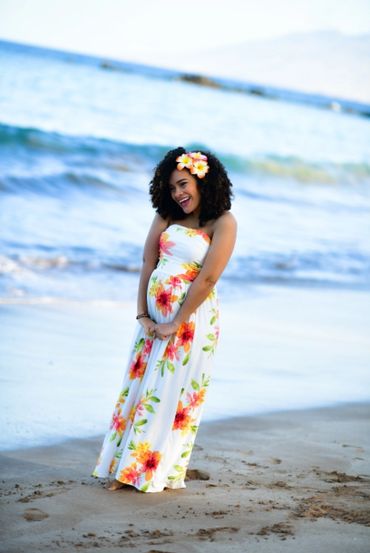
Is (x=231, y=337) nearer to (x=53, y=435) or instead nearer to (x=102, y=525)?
(x=53, y=435)

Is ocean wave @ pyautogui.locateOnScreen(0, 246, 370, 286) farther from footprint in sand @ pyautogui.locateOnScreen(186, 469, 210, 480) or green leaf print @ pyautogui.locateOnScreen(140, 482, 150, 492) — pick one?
green leaf print @ pyautogui.locateOnScreen(140, 482, 150, 492)

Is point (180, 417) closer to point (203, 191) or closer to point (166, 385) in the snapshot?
point (166, 385)

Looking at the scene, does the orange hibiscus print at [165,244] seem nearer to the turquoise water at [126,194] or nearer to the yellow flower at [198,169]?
the yellow flower at [198,169]

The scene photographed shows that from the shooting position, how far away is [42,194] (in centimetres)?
1631

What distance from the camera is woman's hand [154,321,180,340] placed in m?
4.34

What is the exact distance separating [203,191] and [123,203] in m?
12.9

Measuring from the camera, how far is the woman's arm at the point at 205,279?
172 inches

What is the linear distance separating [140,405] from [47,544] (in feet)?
3.28

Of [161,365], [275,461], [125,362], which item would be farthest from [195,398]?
[125,362]

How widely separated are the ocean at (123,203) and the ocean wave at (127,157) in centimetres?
5

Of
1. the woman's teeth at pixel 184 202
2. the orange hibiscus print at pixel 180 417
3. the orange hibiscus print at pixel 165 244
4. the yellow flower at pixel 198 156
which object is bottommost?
the orange hibiscus print at pixel 180 417

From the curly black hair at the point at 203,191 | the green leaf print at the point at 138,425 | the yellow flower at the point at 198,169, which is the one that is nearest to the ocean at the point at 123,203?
Answer: the green leaf print at the point at 138,425

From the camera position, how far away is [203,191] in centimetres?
449

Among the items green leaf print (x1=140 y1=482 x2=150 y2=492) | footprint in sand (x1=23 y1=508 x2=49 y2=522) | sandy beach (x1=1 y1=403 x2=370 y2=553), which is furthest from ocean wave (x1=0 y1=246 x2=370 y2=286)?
footprint in sand (x1=23 y1=508 x2=49 y2=522)
